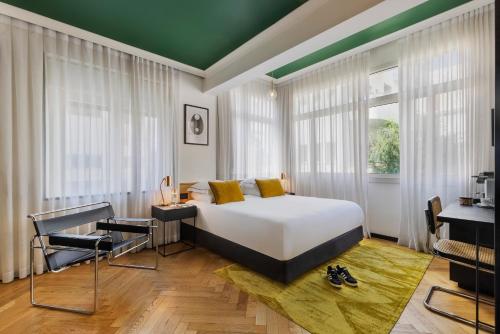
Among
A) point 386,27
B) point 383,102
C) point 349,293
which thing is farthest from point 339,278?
point 386,27

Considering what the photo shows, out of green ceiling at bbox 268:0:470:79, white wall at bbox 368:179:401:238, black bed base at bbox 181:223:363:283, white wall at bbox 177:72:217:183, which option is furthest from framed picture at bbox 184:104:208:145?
white wall at bbox 368:179:401:238

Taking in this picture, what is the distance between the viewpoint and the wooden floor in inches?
63.9

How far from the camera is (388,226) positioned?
3463 mm

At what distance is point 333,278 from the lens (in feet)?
7.13

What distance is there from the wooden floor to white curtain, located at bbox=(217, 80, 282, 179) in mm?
2069

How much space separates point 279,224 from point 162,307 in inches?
47.7

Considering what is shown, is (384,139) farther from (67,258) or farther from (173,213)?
(67,258)

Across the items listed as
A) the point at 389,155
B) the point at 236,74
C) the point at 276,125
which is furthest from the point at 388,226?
the point at 236,74

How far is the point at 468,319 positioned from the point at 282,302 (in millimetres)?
1360

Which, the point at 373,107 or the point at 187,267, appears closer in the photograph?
the point at 187,267

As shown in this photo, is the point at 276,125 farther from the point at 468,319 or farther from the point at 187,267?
the point at 468,319

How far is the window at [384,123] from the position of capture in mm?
3410

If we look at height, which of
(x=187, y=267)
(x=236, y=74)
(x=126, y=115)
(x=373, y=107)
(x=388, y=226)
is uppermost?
(x=236, y=74)

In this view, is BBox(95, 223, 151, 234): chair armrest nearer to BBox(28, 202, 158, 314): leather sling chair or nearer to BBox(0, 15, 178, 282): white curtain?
BBox(28, 202, 158, 314): leather sling chair
